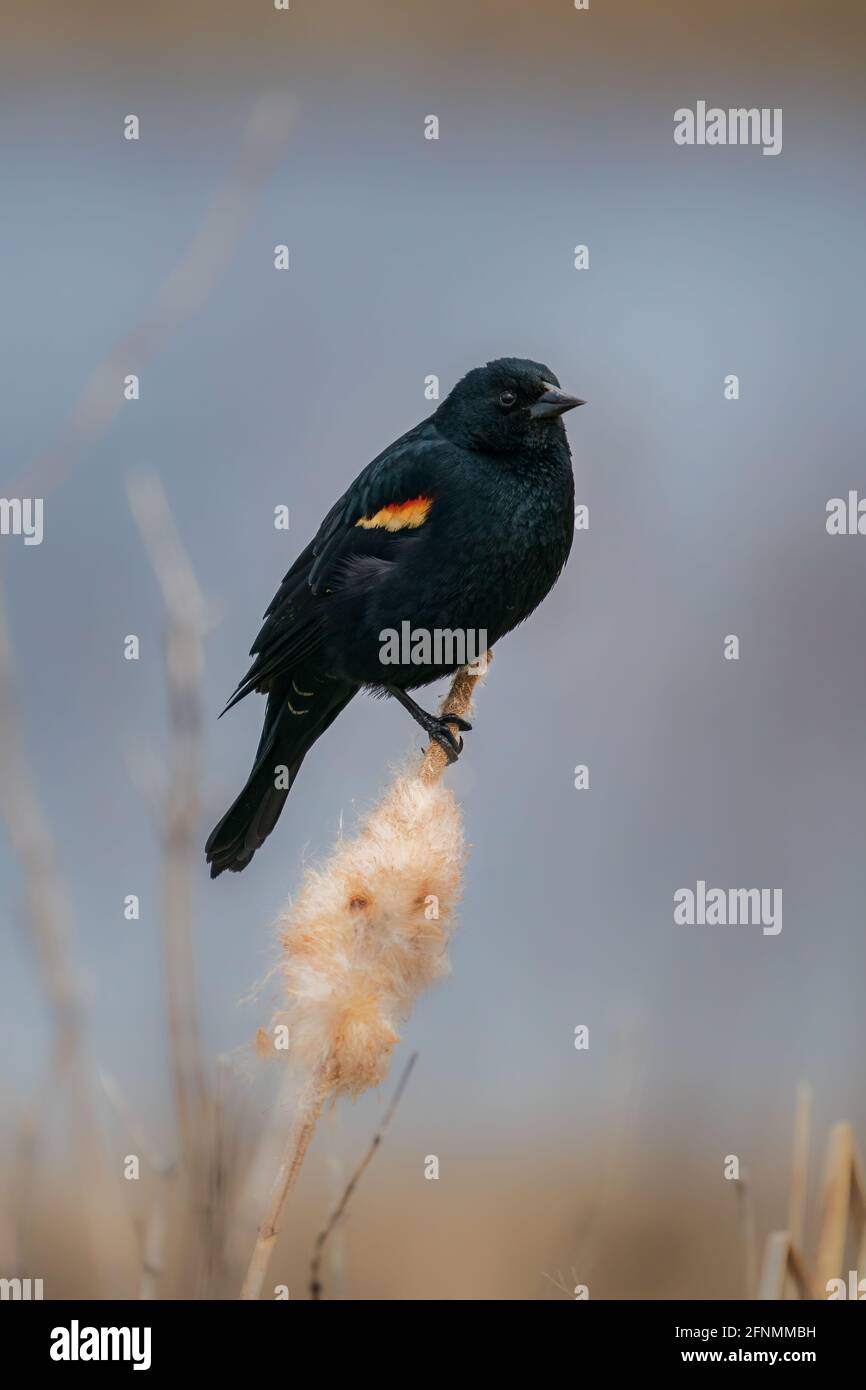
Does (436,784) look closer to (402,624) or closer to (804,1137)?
(804,1137)

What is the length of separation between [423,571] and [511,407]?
1.38ft

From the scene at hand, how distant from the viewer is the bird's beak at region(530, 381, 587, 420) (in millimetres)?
2873

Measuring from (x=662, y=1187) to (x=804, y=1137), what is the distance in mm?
1554

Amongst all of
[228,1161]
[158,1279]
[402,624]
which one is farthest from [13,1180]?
[402,624]

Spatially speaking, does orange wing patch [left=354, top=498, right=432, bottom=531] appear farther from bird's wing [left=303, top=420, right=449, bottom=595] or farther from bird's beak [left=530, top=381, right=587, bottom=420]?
bird's beak [left=530, top=381, right=587, bottom=420]

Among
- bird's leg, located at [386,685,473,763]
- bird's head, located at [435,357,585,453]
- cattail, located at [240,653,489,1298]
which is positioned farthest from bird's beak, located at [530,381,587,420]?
cattail, located at [240,653,489,1298]

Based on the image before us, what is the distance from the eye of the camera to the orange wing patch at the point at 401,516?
2938mm

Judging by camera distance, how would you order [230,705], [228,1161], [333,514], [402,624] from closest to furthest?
[228,1161] → [230,705] → [402,624] → [333,514]

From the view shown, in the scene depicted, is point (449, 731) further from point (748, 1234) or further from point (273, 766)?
point (748, 1234)

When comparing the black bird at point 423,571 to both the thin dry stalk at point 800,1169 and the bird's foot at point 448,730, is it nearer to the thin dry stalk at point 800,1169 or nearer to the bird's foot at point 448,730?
the bird's foot at point 448,730

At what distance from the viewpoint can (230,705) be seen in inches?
105

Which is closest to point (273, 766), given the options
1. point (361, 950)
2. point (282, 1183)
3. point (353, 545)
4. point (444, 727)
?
point (444, 727)

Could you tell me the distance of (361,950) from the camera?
176 centimetres

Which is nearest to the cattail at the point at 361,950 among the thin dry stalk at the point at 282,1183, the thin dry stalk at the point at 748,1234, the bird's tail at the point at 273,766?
the thin dry stalk at the point at 282,1183
